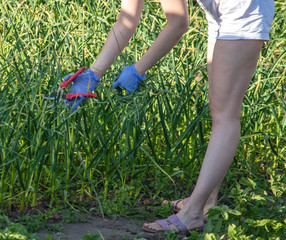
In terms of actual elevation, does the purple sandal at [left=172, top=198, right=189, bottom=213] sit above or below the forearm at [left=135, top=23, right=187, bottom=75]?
below

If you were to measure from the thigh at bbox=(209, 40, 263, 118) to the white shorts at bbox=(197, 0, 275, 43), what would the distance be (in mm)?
29

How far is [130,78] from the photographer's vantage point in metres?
2.55

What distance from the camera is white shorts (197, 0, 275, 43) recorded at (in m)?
2.14

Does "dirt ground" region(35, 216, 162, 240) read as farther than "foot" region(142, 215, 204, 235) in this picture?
No

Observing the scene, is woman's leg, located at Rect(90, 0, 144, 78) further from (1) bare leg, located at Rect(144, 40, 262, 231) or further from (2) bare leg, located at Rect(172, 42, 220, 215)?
(1) bare leg, located at Rect(144, 40, 262, 231)

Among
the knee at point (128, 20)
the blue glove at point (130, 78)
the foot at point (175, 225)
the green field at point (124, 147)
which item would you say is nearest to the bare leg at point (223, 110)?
the foot at point (175, 225)

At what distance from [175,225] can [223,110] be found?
21.3 inches

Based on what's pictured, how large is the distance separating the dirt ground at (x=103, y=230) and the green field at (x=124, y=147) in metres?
0.08

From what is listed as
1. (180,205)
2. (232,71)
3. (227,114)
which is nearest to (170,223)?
(180,205)

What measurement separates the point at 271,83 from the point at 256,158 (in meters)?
0.49

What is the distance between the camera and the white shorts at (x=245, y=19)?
7.01 feet

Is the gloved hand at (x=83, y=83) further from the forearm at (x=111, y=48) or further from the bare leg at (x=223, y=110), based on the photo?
the bare leg at (x=223, y=110)

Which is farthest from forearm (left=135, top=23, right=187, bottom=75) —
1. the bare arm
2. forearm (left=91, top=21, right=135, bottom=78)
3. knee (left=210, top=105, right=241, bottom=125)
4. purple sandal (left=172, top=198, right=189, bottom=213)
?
purple sandal (left=172, top=198, right=189, bottom=213)

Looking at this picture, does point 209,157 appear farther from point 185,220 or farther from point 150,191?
point 150,191
